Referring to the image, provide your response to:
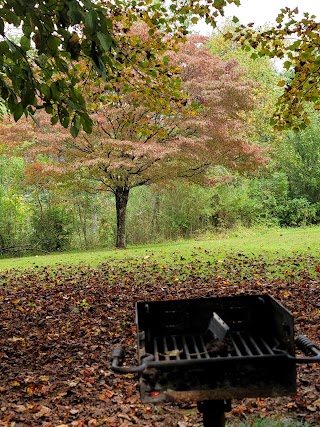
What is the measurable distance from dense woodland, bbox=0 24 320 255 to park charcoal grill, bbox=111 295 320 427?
379cm

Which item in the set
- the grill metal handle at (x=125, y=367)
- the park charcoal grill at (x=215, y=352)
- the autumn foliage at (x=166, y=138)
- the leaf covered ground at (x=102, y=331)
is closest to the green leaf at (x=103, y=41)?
the park charcoal grill at (x=215, y=352)

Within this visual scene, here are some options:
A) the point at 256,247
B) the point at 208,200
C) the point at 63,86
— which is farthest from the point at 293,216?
the point at 63,86

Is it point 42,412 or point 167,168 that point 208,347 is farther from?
point 167,168

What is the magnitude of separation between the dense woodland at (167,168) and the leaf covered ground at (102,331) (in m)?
2.68

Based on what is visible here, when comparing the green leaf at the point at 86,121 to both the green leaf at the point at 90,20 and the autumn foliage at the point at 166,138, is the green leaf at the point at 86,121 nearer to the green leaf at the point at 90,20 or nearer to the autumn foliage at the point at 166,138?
the green leaf at the point at 90,20

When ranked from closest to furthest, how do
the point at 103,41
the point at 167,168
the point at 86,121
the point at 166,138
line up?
the point at 103,41, the point at 86,121, the point at 166,138, the point at 167,168

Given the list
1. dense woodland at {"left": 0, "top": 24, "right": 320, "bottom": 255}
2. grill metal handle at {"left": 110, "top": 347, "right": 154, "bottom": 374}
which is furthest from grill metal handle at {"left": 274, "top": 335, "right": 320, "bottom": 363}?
dense woodland at {"left": 0, "top": 24, "right": 320, "bottom": 255}

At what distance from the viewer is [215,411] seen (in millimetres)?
2201

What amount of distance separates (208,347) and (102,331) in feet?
10.3

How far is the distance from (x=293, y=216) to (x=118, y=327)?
1693cm

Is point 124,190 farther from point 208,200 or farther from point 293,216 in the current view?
point 293,216

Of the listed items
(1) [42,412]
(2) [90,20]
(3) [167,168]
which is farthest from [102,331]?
(3) [167,168]

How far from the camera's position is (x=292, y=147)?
2136 centimetres

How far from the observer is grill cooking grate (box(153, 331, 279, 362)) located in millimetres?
2335
